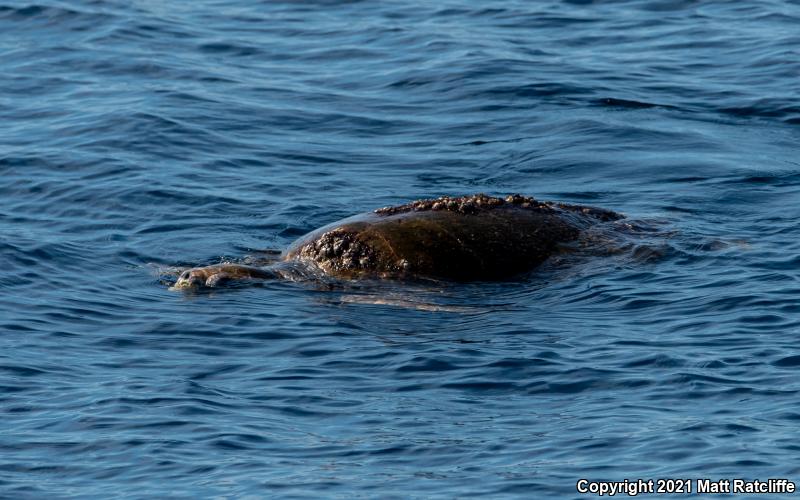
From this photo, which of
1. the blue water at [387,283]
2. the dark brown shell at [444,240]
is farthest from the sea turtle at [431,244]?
the blue water at [387,283]

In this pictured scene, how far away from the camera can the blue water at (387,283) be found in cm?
762

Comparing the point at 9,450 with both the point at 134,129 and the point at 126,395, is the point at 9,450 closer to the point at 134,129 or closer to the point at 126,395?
the point at 126,395

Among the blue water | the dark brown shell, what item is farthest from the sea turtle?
the blue water

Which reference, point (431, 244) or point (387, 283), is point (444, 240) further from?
point (387, 283)

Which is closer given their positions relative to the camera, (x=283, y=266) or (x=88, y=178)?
(x=283, y=266)

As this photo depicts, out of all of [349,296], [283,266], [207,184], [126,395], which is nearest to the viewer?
[126,395]

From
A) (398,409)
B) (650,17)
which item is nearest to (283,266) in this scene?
(398,409)

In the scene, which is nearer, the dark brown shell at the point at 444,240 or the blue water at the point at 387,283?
the blue water at the point at 387,283

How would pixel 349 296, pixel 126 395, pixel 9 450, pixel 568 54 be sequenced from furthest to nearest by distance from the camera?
pixel 568 54 → pixel 349 296 → pixel 126 395 → pixel 9 450

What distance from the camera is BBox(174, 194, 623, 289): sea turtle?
35.1ft

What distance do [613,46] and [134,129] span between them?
6.36 metres

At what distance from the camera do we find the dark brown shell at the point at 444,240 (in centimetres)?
1069

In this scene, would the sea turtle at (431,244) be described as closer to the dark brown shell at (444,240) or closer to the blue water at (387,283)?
the dark brown shell at (444,240)

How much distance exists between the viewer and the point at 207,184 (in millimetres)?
14109
